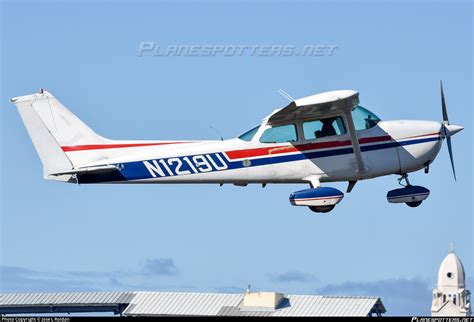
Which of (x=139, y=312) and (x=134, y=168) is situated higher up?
(x=139, y=312)

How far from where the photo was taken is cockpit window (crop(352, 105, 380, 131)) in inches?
1209

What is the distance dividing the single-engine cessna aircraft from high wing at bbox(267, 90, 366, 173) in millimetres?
22

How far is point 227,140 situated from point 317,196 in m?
2.40

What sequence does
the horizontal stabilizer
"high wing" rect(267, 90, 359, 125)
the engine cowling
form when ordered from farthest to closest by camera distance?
1. the horizontal stabilizer
2. the engine cowling
3. "high wing" rect(267, 90, 359, 125)

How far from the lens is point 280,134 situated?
30594 millimetres

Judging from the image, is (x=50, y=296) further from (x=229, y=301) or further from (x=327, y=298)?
(x=327, y=298)

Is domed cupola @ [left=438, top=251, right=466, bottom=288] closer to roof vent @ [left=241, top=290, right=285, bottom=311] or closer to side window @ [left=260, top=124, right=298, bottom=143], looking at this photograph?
roof vent @ [left=241, top=290, right=285, bottom=311]

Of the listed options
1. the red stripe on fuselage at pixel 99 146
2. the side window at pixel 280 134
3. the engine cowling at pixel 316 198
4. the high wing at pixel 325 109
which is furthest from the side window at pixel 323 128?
the red stripe on fuselage at pixel 99 146

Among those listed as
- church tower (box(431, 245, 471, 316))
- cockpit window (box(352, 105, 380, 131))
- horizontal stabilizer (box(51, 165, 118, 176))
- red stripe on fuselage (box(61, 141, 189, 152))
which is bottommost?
horizontal stabilizer (box(51, 165, 118, 176))

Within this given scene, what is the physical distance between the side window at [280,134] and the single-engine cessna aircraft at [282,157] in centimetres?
2

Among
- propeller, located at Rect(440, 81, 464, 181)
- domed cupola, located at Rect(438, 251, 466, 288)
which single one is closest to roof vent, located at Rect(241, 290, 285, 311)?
propeller, located at Rect(440, 81, 464, 181)

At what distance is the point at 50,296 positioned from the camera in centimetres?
8188

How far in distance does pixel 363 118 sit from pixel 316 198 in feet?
7.03

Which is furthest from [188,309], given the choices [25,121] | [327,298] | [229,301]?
[25,121]
